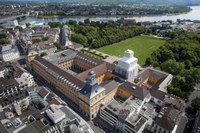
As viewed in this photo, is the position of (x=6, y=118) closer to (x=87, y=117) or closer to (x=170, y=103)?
(x=87, y=117)

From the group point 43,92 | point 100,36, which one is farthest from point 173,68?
point 100,36

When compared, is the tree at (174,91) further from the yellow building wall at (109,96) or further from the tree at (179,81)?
the yellow building wall at (109,96)

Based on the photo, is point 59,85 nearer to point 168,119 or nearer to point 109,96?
point 109,96

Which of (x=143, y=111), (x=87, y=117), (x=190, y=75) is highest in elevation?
(x=190, y=75)

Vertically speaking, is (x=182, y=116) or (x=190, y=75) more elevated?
(x=190, y=75)

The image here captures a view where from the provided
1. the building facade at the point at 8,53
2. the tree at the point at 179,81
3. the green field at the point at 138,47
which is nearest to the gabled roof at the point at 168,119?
the tree at the point at 179,81

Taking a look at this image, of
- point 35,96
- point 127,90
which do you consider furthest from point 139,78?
point 35,96

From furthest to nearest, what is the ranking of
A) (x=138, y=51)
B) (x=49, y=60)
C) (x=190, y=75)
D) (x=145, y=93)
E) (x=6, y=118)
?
(x=138, y=51) → (x=49, y=60) → (x=190, y=75) → (x=145, y=93) → (x=6, y=118)
